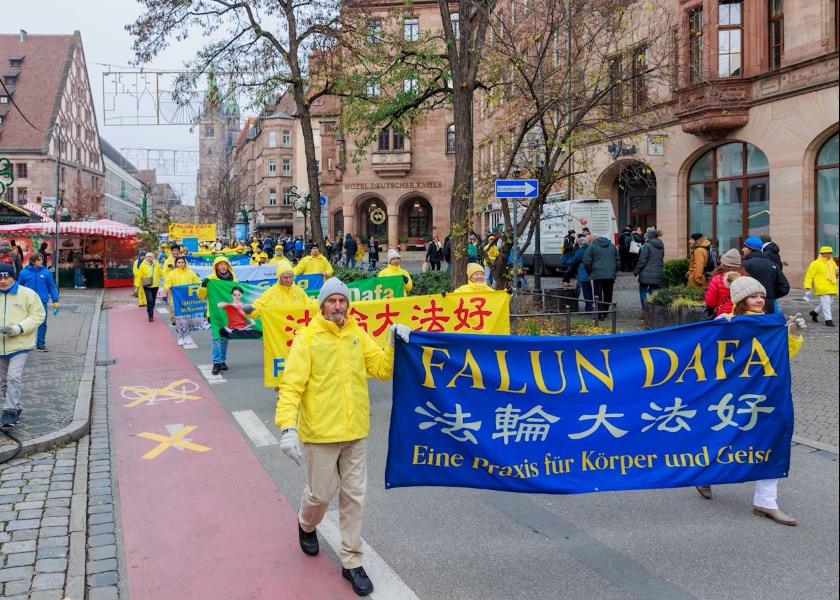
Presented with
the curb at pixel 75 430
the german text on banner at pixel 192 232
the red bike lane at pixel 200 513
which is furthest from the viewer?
the german text on banner at pixel 192 232

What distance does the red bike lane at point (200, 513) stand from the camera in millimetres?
4719

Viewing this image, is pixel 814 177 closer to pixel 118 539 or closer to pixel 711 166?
pixel 711 166

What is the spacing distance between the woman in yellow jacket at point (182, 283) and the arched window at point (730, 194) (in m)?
16.1

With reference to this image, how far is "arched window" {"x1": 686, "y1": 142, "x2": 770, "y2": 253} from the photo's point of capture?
22.5 meters

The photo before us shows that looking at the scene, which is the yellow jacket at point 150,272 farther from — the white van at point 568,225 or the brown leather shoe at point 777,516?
the brown leather shoe at point 777,516

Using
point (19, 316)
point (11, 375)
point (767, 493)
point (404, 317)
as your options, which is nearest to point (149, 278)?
point (19, 316)

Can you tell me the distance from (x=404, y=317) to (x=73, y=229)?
23.0m

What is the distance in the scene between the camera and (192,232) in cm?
4209

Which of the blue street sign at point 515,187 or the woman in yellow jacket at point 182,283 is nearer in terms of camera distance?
the blue street sign at point 515,187

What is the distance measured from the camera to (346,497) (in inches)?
185

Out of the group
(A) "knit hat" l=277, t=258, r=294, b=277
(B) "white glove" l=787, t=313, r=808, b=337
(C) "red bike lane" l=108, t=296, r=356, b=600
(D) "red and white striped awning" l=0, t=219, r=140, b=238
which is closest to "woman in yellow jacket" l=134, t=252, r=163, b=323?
(C) "red bike lane" l=108, t=296, r=356, b=600

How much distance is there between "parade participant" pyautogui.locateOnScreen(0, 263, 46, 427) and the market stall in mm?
21952

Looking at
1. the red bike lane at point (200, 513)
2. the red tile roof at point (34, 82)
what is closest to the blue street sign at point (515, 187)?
the red bike lane at point (200, 513)

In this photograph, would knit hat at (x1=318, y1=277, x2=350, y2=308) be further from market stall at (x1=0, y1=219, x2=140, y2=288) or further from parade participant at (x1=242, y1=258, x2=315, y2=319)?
market stall at (x1=0, y1=219, x2=140, y2=288)
